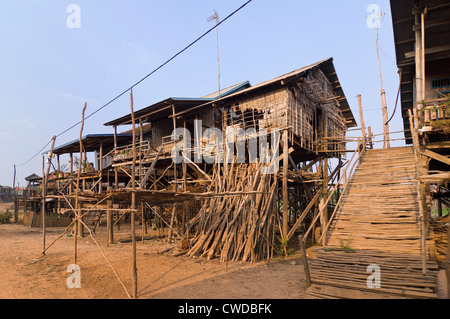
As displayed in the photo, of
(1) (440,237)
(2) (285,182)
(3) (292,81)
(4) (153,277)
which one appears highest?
(3) (292,81)

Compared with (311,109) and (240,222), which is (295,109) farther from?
(240,222)

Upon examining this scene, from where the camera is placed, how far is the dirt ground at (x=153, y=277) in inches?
259

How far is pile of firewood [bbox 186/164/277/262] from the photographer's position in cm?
1003

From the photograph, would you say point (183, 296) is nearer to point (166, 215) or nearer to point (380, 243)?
point (380, 243)

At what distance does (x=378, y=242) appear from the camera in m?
7.37

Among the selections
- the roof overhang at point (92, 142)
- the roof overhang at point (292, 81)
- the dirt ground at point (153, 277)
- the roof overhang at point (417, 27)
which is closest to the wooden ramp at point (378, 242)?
the dirt ground at point (153, 277)

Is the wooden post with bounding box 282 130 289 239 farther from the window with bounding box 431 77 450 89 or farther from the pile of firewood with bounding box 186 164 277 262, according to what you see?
the window with bounding box 431 77 450 89

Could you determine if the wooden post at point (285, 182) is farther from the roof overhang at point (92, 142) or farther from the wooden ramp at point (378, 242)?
the roof overhang at point (92, 142)

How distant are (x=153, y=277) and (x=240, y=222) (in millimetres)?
3704

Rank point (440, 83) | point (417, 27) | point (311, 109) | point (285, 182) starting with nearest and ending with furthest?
point (417, 27) < point (285, 182) < point (440, 83) < point (311, 109)

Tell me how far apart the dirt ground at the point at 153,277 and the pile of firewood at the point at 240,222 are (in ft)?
1.74

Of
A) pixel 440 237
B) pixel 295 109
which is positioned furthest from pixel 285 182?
pixel 440 237
